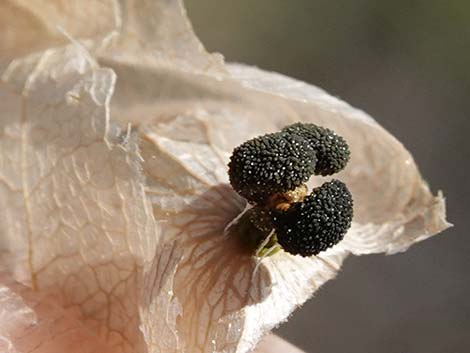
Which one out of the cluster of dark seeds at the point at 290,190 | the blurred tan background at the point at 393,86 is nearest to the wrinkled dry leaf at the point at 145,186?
the cluster of dark seeds at the point at 290,190

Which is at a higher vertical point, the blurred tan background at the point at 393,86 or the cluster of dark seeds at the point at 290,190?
the cluster of dark seeds at the point at 290,190

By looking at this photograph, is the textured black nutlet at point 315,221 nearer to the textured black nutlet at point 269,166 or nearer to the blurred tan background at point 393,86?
the textured black nutlet at point 269,166

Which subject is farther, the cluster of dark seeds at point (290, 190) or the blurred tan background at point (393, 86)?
the blurred tan background at point (393, 86)

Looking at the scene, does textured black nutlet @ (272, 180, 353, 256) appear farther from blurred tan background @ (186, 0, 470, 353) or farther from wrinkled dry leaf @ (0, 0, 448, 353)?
blurred tan background @ (186, 0, 470, 353)

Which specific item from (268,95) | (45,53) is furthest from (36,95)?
(268,95)

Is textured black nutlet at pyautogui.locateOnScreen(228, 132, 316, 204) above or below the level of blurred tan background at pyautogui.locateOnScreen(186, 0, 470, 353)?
above

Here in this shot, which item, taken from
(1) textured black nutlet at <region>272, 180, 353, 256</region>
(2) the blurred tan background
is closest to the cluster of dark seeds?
(1) textured black nutlet at <region>272, 180, 353, 256</region>

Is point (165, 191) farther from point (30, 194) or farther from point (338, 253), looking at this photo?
point (338, 253)

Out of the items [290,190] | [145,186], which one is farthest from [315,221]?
[145,186]
